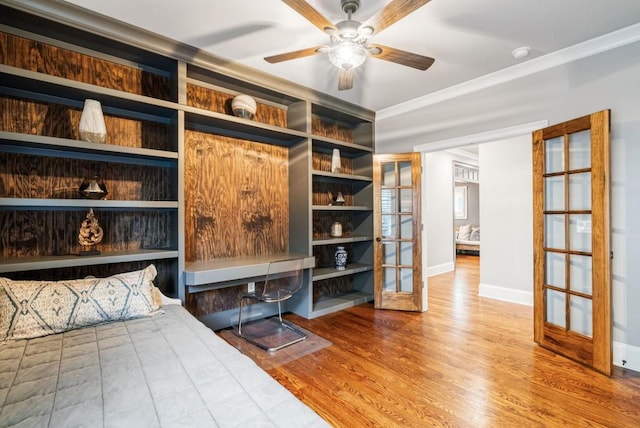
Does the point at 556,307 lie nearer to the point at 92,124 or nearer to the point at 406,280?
the point at 406,280

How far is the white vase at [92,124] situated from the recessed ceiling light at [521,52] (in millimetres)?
3363

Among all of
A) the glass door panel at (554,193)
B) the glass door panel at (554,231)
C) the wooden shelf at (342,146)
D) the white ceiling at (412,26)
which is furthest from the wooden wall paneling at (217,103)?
the glass door panel at (554,231)

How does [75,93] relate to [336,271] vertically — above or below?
above

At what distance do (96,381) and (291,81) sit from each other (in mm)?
2962

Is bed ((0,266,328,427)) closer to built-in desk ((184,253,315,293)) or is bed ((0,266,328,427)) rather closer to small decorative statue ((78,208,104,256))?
small decorative statue ((78,208,104,256))

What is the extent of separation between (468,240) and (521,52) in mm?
6708

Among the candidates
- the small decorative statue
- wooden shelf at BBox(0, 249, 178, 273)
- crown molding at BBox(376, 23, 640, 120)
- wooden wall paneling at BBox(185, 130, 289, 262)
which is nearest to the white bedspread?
wooden shelf at BBox(0, 249, 178, 273)

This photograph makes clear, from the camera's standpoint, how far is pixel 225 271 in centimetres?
266

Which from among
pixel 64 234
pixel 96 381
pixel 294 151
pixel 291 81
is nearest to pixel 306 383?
pixel 96 381

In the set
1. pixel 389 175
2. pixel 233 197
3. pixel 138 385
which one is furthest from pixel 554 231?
pixel 138 385

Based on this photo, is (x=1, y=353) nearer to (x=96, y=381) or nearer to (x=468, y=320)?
(x=96, y=381)

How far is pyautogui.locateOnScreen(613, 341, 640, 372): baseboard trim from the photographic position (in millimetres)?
2302

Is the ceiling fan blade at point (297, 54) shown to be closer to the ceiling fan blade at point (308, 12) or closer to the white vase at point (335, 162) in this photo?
the ceiling fan blade at point (308, 12)

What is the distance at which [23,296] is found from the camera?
1.72 m
